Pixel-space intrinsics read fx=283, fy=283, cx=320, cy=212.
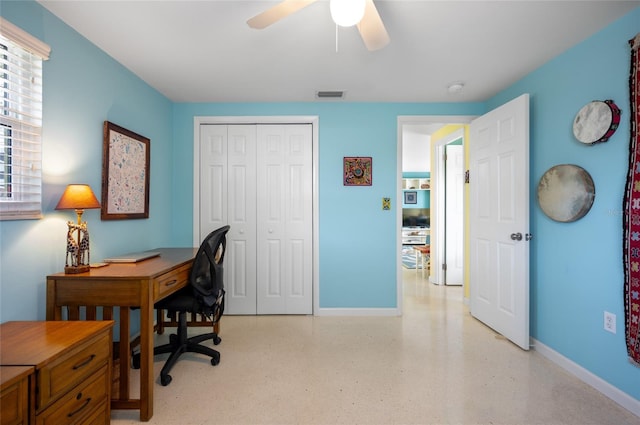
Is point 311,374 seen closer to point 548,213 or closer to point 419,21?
point 548,213

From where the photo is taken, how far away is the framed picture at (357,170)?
314 cm

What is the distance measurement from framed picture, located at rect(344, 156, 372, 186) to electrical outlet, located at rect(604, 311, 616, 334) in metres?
2.10

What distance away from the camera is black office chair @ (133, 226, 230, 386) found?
1.97 m

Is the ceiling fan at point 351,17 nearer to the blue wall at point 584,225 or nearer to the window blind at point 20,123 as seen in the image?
the window blind at point 20,123

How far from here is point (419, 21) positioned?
5.82 feet

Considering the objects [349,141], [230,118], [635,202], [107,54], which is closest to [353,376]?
[635,202]

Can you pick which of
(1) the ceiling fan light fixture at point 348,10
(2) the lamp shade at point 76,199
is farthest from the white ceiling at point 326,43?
(2) the lamp shade at point 76,199

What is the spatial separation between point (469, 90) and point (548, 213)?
1410 millimetres

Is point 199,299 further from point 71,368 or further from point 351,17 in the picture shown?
point 351,17

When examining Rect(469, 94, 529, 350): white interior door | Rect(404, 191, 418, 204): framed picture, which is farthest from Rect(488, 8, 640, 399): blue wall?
Rect(404, 191, 418, 204): framed picture

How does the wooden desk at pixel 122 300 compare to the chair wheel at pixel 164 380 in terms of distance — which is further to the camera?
the chair wheel at pixel 164 380

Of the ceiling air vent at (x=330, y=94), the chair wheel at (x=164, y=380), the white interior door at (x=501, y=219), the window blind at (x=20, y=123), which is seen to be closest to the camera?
the window blind at (x=20, y=123)

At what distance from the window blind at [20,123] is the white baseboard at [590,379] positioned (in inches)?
142

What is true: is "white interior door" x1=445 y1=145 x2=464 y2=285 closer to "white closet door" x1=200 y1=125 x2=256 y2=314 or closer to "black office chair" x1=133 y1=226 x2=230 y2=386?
"white closet door" x1=200 y1=125 x2=256 y2=314
